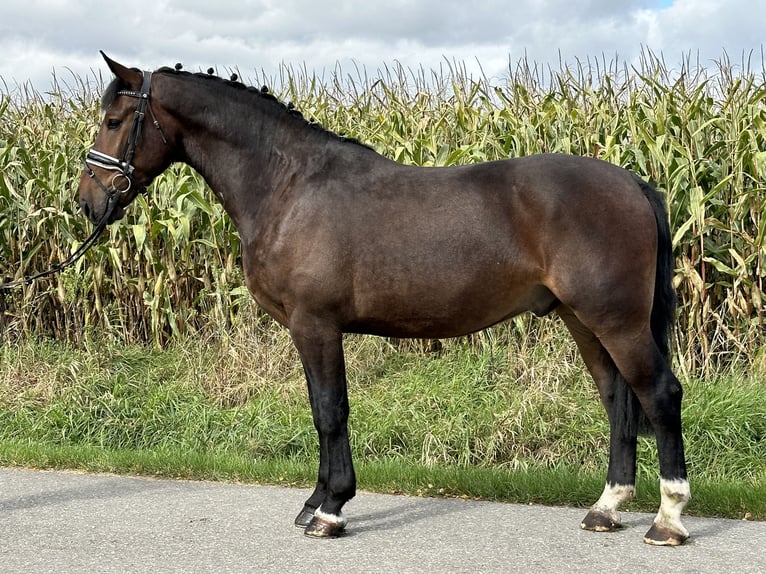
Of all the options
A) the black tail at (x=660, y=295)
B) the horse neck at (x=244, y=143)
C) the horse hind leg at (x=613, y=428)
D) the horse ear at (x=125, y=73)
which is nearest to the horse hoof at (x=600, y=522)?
the horse hind leg at (x=613, y=428)

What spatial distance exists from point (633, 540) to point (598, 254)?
136 centimetres

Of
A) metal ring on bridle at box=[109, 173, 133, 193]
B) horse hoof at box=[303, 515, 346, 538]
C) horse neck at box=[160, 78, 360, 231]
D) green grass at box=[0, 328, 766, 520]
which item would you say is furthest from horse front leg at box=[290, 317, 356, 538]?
metal ring on bridle at box=[109, 173, 133, 193]

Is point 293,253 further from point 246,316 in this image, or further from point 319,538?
point 246,316

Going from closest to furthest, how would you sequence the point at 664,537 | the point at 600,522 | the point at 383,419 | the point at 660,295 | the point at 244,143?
the point at 664,537 < the point at 600,522 < the point at 660,295 < the point at 244,143 < the point at 383,419

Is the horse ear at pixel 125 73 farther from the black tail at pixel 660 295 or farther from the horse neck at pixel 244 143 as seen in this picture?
the black tail at pixel 660 295

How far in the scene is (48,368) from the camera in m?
7.40

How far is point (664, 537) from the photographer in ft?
13.1

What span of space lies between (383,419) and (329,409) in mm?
1950

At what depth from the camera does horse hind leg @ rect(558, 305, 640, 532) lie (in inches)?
168

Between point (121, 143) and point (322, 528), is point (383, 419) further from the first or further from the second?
point (121, 143)

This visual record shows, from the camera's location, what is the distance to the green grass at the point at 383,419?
5.23m

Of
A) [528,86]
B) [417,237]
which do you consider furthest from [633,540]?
[528,86]

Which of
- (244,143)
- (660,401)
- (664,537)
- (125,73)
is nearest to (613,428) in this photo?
(660,401)

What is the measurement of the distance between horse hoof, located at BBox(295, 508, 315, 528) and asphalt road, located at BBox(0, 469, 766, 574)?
0.21 ft
